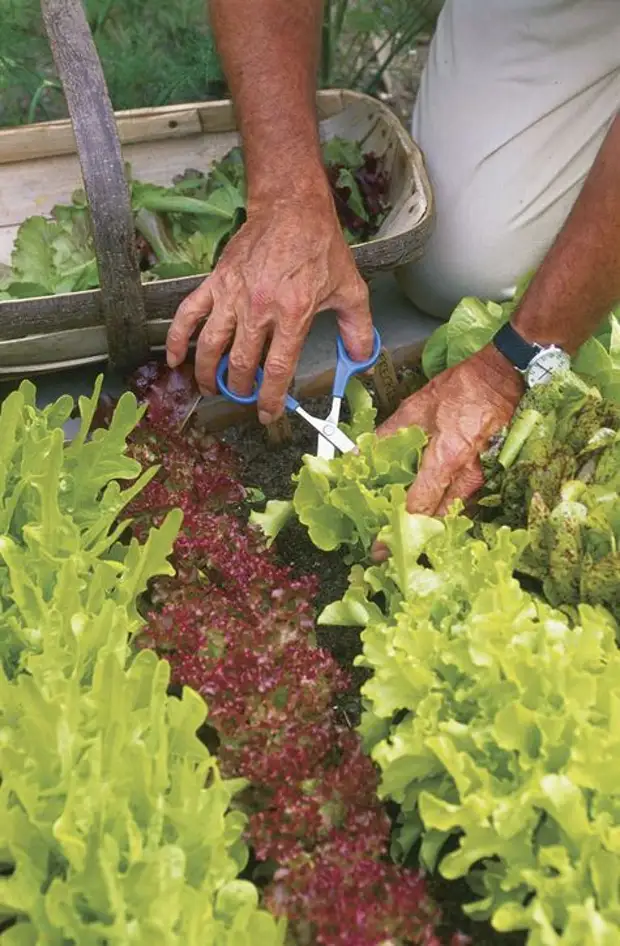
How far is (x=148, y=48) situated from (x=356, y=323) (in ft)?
4.05

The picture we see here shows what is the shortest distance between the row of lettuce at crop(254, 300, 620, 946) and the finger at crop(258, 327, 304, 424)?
4.6 inches

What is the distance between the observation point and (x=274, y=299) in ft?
4.70

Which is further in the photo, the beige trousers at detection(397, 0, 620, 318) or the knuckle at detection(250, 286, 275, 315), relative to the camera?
the beige trousers at detection(397, 0, 620, 318)

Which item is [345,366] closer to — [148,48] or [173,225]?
[173,225]

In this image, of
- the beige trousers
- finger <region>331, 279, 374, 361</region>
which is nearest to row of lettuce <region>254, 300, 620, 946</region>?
finger <region>331, 279, 374, 361</region>

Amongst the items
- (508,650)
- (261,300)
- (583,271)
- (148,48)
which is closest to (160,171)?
(148,48)

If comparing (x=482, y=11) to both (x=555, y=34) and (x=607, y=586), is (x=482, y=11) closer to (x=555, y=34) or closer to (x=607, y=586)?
(x=555, y=34)

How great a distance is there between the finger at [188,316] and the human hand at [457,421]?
302mm

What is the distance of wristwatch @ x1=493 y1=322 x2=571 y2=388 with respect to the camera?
1.42m

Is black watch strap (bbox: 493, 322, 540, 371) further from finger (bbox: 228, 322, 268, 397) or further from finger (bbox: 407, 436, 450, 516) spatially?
finger (bbox: 228, 322, 268, 397)

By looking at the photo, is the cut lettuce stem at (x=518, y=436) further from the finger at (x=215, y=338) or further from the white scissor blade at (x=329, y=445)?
the finger at (x=215, y=338)

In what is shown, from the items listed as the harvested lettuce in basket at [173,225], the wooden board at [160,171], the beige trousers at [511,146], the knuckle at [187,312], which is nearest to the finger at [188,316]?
the knuckle at [187,312]

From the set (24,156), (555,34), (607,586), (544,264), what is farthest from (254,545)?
(555,34)

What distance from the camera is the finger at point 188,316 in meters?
1.46
